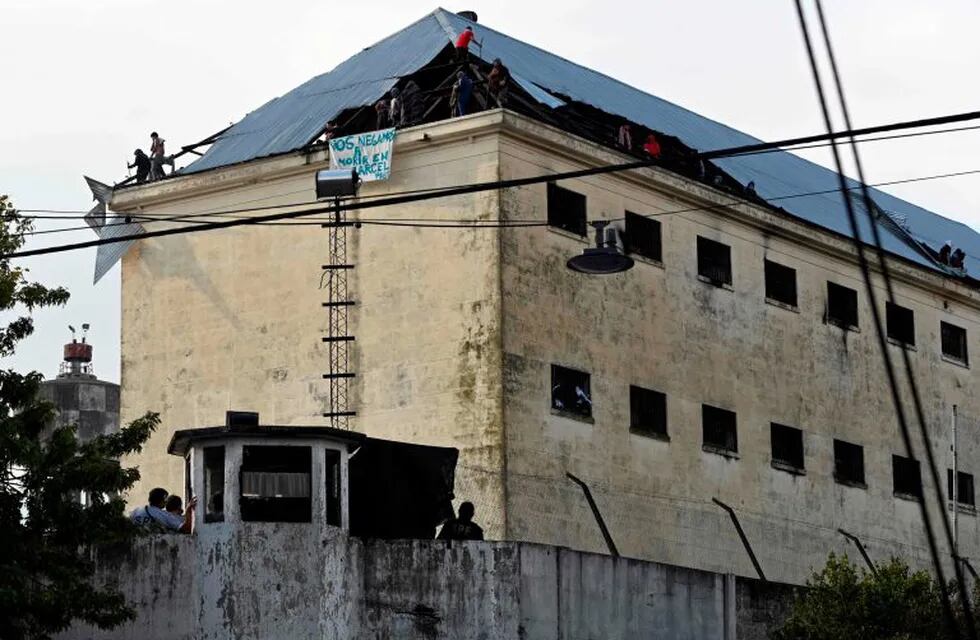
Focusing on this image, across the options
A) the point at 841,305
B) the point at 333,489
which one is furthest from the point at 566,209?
the point at 333,489

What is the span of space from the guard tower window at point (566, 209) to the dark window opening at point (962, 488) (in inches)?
500

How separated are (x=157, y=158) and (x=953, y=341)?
18.5 m

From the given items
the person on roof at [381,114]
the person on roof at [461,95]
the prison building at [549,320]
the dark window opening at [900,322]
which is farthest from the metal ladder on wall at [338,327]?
the dark window opening at [900,322]

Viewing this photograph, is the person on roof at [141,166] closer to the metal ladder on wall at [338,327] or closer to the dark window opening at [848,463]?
the metal ladder on wall at [338,327]

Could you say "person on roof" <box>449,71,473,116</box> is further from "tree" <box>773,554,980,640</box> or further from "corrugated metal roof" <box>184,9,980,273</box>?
"tree" <box>773,554,980,640</box>

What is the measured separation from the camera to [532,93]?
41094 mm

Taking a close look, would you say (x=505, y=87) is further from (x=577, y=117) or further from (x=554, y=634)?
(x=554, y=634)

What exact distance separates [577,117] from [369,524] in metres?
13.2

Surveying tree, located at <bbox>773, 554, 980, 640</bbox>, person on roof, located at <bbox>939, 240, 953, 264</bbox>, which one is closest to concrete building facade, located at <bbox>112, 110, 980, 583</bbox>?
person on roof, located at <bbox>939, 240, 953, 264</bbox>

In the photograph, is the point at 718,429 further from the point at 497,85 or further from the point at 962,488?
the point at 962,488

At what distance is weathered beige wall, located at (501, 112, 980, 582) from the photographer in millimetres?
38938

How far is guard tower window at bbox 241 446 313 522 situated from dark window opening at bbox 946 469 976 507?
895 inches

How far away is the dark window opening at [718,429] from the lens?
42781mm

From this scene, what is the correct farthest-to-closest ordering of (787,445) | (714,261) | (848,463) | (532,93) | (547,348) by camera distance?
(848,463)
(787,445)
(714,261)
(532,93)
(547,348)
